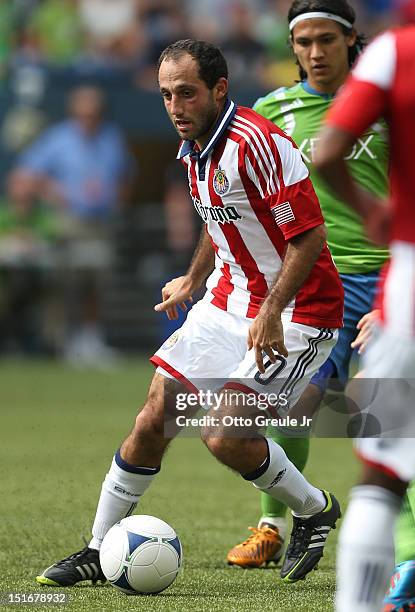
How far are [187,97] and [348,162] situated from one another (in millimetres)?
1260

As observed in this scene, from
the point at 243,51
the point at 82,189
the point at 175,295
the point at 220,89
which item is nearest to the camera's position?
the point at 220,89

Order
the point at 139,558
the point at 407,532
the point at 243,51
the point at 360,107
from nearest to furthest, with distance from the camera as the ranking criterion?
the point at 360,107
the point at 407,532
the point at 139,558
the point at 243,51

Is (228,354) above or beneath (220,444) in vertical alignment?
above

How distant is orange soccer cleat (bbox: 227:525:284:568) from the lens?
20.5 ft

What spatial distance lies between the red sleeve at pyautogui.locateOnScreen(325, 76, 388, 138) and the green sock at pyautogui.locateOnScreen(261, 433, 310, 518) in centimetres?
298

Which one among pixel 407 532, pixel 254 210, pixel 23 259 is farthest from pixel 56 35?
pixel 407 532

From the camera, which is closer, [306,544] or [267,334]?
A: [267,334]

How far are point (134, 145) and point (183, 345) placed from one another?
13653 millimetres

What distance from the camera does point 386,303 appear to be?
3736mm

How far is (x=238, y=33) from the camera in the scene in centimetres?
1817

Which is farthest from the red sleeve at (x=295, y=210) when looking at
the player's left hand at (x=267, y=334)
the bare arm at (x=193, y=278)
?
the bare arm at (x=193, y=278)

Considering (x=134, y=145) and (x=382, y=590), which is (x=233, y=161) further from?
(x=134, y=145)

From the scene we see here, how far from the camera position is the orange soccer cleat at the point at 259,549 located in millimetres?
6246

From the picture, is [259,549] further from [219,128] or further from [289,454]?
[219,128]
